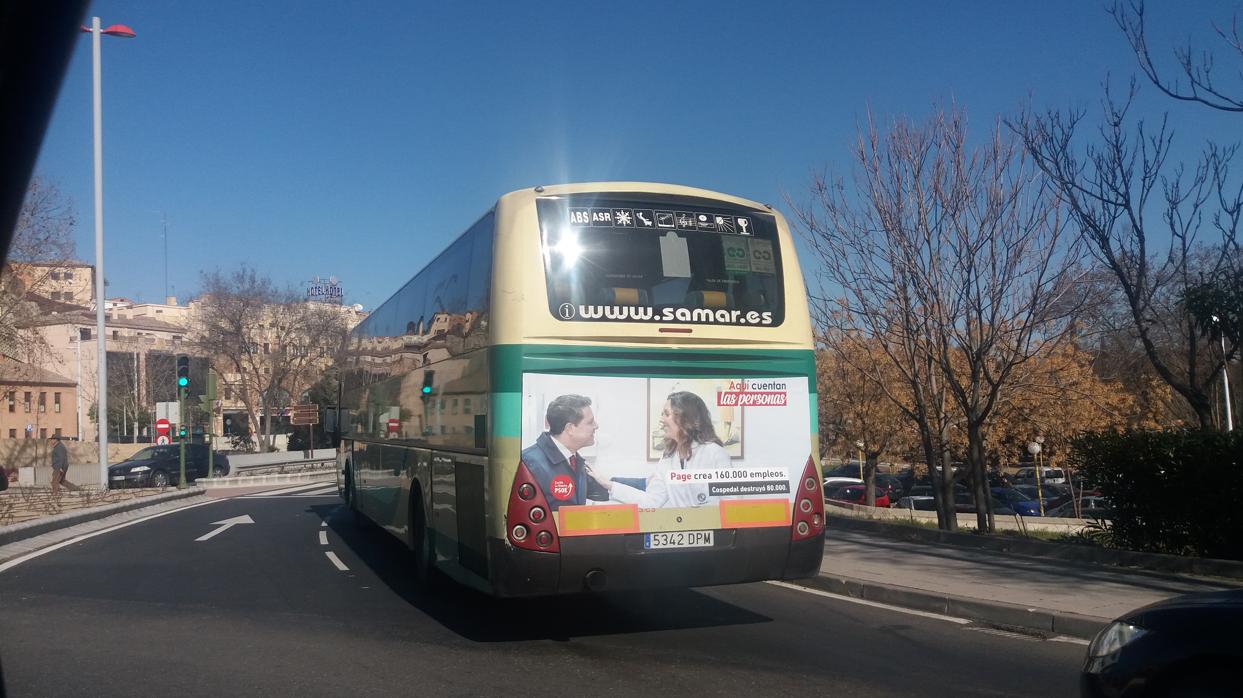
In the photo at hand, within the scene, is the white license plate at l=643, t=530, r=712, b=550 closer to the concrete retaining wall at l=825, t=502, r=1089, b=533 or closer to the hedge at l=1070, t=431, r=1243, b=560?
the hedge at l=1070, t=431, r=1243, b=560

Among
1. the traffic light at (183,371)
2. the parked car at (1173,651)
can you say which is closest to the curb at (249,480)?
the traffic light at (183,371)

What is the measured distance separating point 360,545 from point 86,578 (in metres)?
4.16

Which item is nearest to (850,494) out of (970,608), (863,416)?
(863,416)

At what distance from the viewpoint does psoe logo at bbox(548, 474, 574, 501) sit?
7.28 m

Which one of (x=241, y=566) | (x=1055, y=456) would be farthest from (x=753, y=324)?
(x=1055, y=456)

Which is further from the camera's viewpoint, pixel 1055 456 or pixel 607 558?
pixel 1055 456

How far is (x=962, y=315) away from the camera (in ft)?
50.6

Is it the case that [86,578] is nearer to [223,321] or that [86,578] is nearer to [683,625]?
[683,625]

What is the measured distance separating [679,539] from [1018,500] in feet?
98.1

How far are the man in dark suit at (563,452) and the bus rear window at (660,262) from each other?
2.35 feet

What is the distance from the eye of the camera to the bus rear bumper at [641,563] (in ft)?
23.5

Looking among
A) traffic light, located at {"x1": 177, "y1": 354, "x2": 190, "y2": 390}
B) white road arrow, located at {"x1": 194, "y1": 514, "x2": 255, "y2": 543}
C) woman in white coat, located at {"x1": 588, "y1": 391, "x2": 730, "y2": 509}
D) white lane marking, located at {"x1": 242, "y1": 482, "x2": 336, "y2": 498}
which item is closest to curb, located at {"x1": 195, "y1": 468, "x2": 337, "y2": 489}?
white lane marking, located at {"x1": 242, "y1": 482, "x2": 336, "y2": 498}

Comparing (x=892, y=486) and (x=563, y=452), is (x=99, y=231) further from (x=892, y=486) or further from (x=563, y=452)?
(x=892, y=486)

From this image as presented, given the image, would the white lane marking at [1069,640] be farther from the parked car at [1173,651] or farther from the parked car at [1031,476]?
the parked car at [1031,476]
